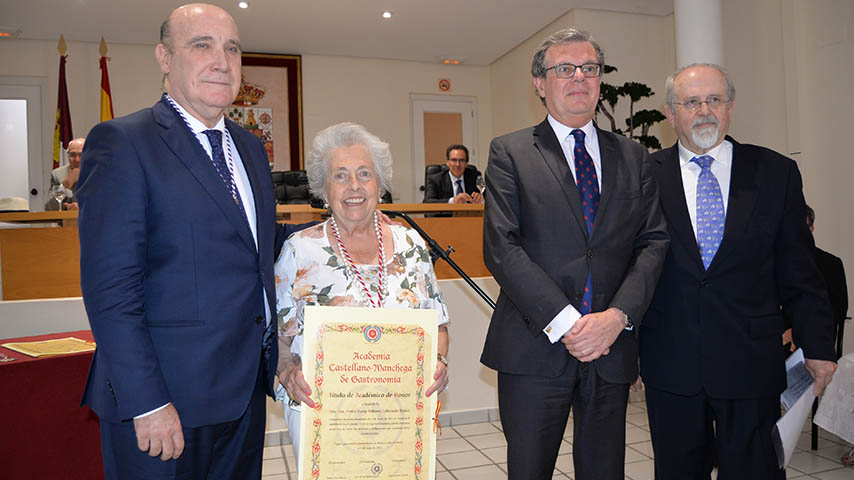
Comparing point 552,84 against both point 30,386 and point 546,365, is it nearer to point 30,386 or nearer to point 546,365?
point 546,365

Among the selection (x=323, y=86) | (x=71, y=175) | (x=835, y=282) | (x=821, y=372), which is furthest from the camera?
(x=323, y=86)

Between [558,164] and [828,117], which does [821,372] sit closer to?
[558,164]

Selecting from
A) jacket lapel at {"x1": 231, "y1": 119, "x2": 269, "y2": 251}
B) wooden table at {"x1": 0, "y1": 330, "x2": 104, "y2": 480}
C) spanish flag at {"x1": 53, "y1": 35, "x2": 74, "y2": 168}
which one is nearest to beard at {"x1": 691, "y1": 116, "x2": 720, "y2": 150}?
jacket lapel at {"x1": 231, "y1": 119, "x2": 269, "y2": 251}

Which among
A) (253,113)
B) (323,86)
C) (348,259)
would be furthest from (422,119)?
(348,259)

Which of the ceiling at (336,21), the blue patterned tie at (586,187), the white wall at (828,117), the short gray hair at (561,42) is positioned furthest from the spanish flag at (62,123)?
the white wall at (828,117)

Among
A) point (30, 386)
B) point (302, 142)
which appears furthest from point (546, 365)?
point (302, 142)

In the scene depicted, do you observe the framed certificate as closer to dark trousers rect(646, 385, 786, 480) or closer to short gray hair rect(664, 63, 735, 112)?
dark trousers rect(646, 385, 786, 480)

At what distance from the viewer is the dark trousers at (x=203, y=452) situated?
1324 millimetres

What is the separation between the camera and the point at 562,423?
5.78 ft

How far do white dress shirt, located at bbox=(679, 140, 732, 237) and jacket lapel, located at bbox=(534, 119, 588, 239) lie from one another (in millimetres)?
473

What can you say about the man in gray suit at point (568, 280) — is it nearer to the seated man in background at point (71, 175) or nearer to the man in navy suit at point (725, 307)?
the man in navy suit at point (725, 307)

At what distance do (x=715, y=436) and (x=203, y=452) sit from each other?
1620mm

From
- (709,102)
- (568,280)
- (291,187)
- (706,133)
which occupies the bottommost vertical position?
(568,280)

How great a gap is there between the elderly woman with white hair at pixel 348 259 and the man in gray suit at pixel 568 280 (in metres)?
0.26
